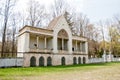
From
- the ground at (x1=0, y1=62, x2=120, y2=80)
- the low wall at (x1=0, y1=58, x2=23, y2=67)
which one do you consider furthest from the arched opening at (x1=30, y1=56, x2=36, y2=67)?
the ground at (x1=0, y1=62, x2=120, y2=80)

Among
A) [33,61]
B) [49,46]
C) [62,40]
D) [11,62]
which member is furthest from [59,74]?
[62,40]

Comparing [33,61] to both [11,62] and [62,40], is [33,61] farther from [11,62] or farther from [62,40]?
[62,40]

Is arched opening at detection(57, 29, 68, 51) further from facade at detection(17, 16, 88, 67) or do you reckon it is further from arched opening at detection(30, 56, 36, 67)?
arched opening at detection(30, 56, 36, 67)

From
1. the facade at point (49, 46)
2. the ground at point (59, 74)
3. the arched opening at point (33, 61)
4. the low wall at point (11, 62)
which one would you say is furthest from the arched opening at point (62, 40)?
the ground at point (59, 74)

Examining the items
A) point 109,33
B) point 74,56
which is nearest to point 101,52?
point 109,33

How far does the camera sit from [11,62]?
86.2ft

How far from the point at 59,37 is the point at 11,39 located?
16.5 metres

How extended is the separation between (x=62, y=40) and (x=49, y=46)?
12.2 ft

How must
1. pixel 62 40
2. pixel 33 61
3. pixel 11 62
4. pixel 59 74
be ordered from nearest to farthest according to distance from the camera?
1. pixel 59 74
2. pixel 11 62
3. pixel 33 61
4. pixel 62 40

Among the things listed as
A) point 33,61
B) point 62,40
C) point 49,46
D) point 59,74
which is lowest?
point 59,74

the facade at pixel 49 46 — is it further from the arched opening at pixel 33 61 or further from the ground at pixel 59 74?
the ground at pixel 59 74

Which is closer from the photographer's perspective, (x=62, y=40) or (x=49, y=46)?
(x=49, y=46)

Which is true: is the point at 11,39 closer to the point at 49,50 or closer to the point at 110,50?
the point at 49,50

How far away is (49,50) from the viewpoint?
32.2 meters
